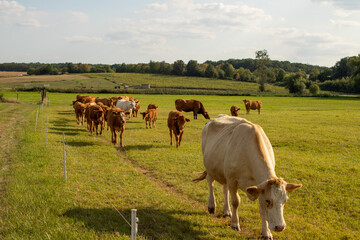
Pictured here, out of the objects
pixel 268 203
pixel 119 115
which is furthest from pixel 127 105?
pixel 268 203

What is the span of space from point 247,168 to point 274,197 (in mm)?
970

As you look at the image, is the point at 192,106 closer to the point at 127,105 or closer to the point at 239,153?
the point at 127,105

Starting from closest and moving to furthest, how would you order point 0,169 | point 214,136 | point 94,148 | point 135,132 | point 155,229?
point 155,229 < point 214,136 < point 0,169 < point 94,148 < point 135,132

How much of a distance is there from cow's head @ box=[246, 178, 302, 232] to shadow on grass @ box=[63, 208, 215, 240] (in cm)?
154

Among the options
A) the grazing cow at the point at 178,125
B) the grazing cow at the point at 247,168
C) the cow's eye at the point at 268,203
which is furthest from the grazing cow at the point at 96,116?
the cow's eye at the point at 268,203

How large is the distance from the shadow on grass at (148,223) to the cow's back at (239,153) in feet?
4.21

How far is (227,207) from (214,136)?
1.73 meters

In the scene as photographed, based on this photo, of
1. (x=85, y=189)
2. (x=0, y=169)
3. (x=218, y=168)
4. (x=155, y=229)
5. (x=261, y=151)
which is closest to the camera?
(x=261, y=151)

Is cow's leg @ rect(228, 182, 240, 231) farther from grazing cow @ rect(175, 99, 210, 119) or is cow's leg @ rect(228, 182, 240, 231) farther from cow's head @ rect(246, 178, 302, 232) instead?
grazing cow @ rect(175, 99, 210, 119)

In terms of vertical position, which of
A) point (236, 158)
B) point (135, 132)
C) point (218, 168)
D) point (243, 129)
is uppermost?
point (243, 129)

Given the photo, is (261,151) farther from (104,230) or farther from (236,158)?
(104,230)

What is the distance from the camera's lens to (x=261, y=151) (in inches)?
→ 222

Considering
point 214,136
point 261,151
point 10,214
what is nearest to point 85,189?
point 10,214

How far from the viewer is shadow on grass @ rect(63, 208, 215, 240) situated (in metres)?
5.93
